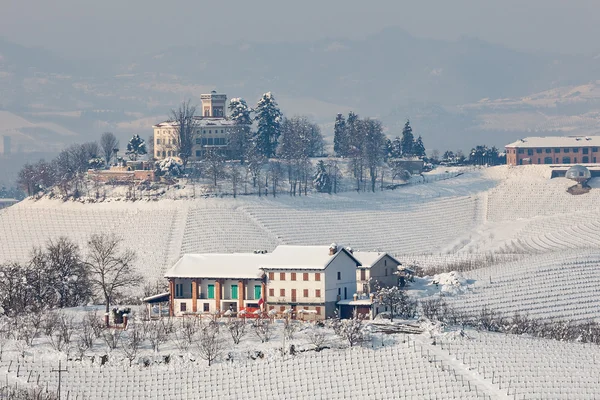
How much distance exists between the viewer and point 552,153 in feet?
441

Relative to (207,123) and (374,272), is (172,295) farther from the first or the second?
(207,123)

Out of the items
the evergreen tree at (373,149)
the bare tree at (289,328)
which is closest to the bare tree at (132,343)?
the bare tree at (289,328)

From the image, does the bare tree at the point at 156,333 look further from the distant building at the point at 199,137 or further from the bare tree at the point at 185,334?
the distant building at the point at 199,137

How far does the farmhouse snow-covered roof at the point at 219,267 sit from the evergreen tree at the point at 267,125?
56367 mm

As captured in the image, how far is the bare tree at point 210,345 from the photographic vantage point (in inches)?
2329

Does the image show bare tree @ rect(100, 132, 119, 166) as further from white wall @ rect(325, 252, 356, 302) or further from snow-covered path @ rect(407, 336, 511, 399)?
snow-covered path @ rect(407, 336, 511, 399)

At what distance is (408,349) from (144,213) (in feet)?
181

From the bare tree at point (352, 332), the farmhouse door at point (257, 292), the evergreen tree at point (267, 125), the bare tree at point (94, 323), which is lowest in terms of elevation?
the bare tree at point (94, 323)

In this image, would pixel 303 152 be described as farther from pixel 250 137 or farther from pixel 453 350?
pixel 453 350

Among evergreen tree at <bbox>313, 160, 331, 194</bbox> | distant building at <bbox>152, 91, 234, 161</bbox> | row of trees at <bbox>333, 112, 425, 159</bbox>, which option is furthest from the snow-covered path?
distant building at <bbox>152, 91, 234, 161</bbox>

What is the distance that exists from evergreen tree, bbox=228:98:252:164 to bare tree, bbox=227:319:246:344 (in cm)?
6060

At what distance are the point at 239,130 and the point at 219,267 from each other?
58211mm

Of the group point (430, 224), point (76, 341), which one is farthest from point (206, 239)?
point (76, 341)

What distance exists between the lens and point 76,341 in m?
62.3
